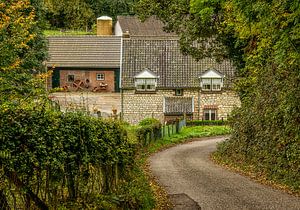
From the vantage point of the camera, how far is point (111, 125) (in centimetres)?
1338

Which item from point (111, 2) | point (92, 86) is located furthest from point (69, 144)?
point (111, 2)

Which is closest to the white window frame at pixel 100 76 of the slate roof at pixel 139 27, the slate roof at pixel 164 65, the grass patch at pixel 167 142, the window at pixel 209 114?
the slate roof at pixel 164 65

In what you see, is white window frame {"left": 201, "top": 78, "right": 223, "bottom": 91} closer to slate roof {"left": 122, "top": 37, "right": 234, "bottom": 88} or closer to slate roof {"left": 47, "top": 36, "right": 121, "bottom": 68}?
slate roof {"left": 122, "top": 37, "right": 234, "bottom": 88}

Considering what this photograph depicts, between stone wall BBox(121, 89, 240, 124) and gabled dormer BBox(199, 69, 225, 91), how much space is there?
0.57 meters

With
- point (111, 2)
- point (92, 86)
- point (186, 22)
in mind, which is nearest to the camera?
point (186, 22)

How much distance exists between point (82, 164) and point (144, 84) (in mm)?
42406

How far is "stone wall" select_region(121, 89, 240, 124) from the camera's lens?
2072 inches

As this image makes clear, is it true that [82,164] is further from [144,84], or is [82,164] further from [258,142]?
[144,84]

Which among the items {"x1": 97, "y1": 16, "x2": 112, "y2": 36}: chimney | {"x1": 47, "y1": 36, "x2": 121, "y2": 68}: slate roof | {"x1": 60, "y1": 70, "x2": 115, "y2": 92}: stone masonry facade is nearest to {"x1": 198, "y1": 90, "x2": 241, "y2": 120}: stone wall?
{"x1": 47, "y1": 36, "x2": 121, "y2": 68}: slate roof

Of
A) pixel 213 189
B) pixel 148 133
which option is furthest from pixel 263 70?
pixel 148 133

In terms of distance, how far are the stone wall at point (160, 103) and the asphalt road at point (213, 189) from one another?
87.3ft

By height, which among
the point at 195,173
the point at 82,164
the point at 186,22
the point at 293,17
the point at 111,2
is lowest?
the point at 195,173

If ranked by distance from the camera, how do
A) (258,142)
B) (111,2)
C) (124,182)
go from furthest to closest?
(111,2) → (258,142) → (124,182)

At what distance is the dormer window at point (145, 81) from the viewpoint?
5284 centimetres
